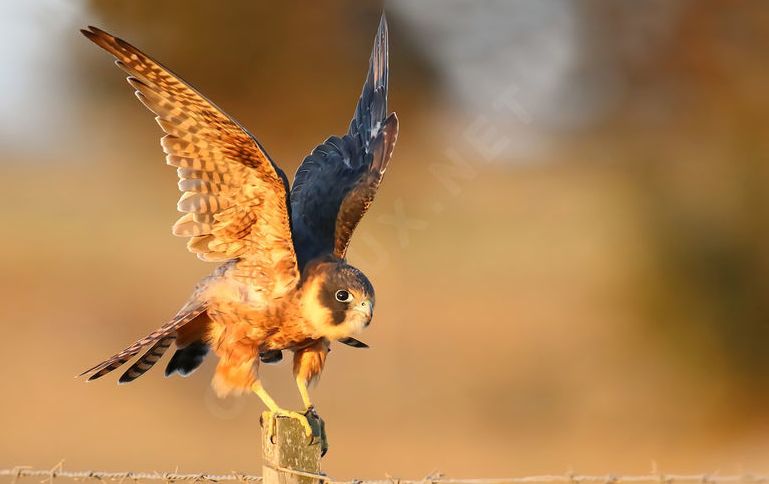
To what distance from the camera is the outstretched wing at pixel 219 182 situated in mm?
2623

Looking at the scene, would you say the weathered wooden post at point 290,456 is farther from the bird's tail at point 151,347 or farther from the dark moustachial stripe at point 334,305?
the bird's tail at point 151,347

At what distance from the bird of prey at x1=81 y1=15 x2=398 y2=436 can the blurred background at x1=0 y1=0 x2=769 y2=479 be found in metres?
4.06

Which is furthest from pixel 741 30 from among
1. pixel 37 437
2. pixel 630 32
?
pixel 37 437

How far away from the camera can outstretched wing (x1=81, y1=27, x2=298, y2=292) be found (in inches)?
103

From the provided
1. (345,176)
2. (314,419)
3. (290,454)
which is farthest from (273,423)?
(345,176)

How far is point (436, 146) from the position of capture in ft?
41.8

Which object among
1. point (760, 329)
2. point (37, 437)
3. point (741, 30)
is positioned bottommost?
point (37, 437)

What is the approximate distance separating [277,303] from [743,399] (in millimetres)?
9081

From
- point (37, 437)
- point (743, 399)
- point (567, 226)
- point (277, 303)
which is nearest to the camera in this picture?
point (277, 303)

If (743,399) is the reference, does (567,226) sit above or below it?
above

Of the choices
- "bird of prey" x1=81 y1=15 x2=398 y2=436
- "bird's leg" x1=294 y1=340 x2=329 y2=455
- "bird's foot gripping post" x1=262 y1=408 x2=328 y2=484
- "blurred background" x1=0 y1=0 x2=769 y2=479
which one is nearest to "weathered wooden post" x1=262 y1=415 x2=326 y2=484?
"bird's foot gripping post" x1=262 y1=408 x2=328 y2=484

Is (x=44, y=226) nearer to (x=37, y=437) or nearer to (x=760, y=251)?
(x=37, y=437)

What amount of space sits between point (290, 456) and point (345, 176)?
1584 mm

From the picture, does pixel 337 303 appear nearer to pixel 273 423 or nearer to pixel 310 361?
pixel 310 361
